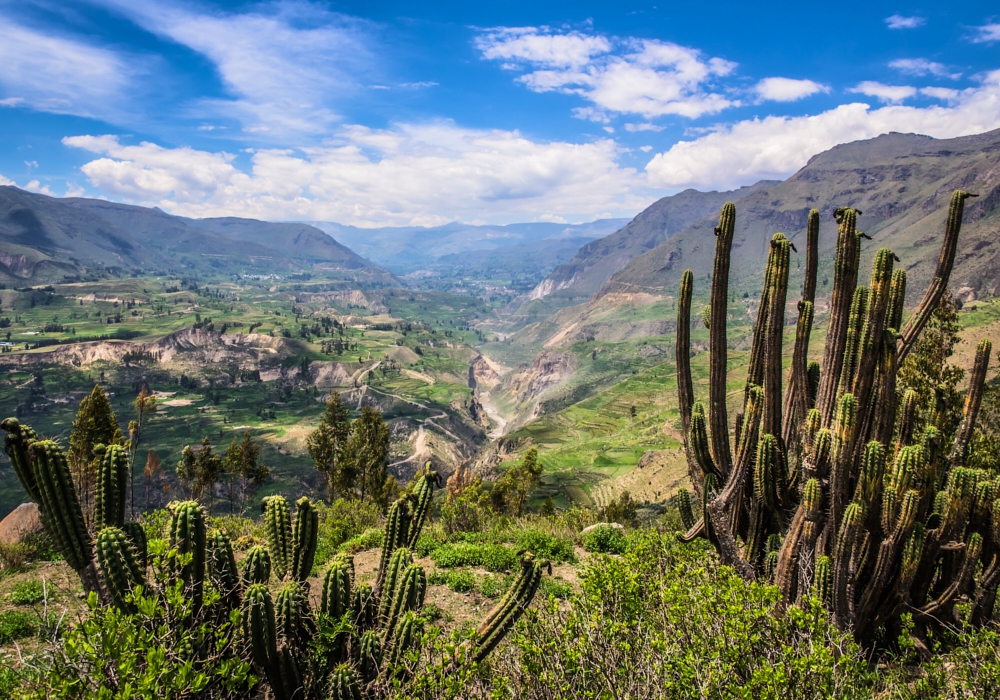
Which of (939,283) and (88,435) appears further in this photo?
(88,435)

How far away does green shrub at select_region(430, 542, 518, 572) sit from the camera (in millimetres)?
17578

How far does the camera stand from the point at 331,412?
42.5 metres

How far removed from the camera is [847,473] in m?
12.4

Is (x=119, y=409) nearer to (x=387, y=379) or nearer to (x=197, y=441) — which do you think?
(x=197, y=441)

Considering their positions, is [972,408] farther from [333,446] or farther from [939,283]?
[333,446]

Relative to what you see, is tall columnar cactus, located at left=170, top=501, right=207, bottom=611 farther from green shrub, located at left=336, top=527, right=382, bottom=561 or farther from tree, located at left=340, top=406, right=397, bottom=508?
tree, located at left=340, top=406, right=397, bottom=508

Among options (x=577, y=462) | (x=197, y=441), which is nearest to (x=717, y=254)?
(x=577, y=462)

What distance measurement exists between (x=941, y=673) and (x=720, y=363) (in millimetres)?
8124

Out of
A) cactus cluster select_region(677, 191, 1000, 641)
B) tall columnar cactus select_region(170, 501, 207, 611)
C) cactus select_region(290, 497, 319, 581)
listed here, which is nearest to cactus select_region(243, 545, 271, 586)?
cactus select_region(290, 497, 319, 581)

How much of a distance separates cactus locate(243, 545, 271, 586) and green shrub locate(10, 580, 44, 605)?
8.35 metres

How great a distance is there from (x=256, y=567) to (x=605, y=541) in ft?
45.5

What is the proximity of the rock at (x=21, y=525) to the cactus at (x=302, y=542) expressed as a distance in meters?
20.5

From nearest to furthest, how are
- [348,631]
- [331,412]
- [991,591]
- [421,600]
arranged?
[348,631]
[421,600]
[991,591]
[331,412]

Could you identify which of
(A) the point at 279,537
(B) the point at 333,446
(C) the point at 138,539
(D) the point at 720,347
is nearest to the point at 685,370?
(D) the point at 720,347
